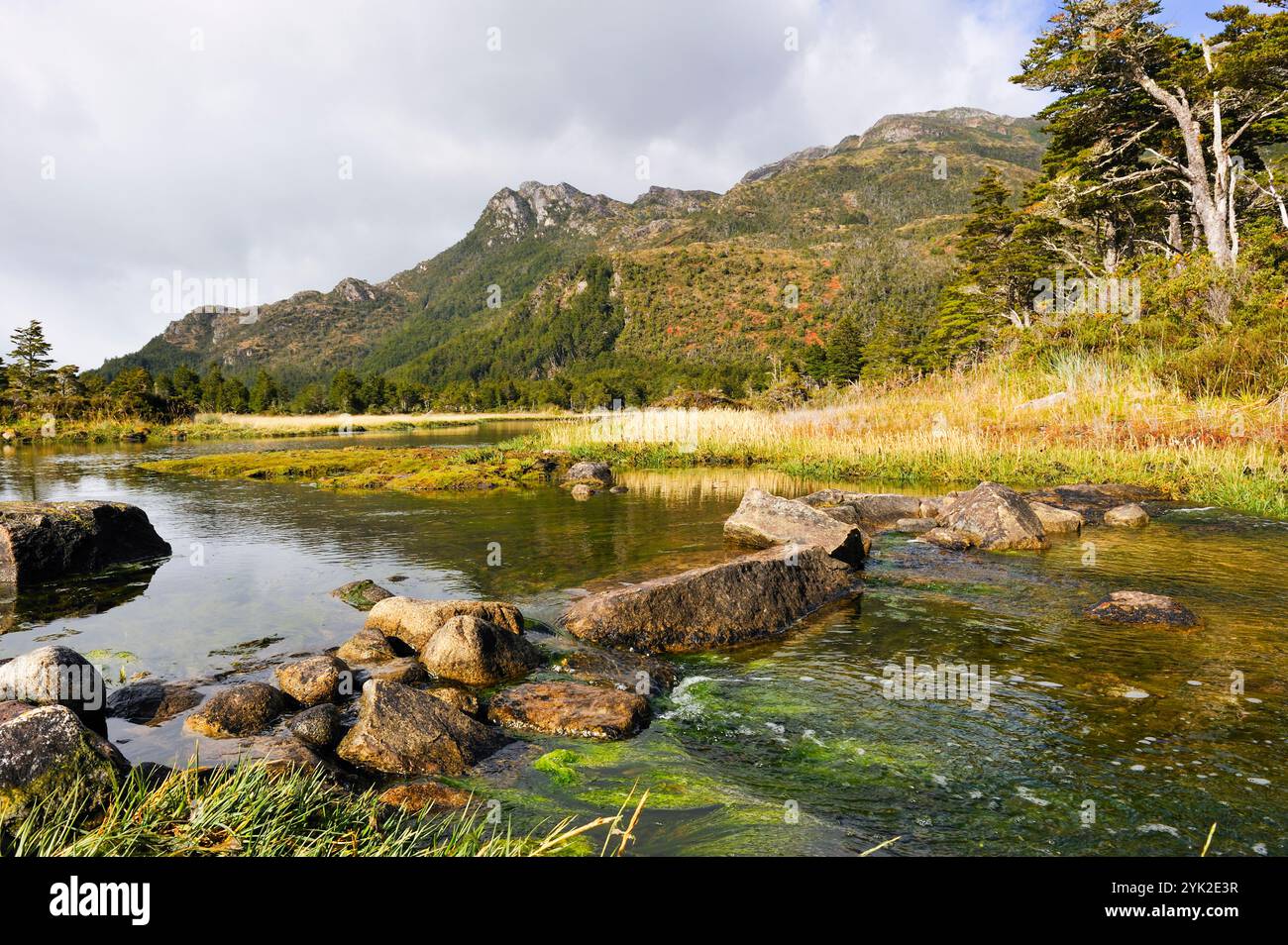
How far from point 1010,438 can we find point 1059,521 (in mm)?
9548

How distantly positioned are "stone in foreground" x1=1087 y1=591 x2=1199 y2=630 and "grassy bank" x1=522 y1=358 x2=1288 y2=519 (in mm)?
8013

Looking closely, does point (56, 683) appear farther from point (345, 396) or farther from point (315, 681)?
point (345, 396)

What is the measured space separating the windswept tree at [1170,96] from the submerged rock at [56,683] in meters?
34.4

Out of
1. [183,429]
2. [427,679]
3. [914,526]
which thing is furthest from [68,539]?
[183,429]

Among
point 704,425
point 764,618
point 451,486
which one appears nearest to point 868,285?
point 704,425

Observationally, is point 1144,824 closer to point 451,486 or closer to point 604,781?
point 604,781

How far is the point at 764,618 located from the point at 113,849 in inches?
253

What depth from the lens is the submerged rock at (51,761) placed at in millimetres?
3602

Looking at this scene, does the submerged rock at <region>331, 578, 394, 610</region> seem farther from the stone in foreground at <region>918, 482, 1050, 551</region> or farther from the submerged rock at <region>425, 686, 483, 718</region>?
the stone in foreground at <region>918, 482, 1050, 551</region>

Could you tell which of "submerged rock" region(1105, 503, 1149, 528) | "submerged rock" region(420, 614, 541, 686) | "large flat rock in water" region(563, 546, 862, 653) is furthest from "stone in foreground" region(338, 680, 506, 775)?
"submerged rock" region(1105, 503, 1149, 528)

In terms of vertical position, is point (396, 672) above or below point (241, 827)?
below

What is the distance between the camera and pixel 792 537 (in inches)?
447

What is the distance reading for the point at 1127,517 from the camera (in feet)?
42.9

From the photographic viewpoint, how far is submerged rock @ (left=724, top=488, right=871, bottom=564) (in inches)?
419
